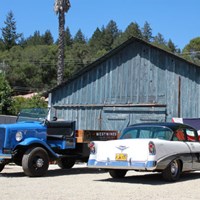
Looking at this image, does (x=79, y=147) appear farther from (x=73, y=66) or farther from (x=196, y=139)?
(x=73, y=66)

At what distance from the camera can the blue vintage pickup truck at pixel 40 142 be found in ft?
40.7

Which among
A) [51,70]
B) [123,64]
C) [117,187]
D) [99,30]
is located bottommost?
[117,187]

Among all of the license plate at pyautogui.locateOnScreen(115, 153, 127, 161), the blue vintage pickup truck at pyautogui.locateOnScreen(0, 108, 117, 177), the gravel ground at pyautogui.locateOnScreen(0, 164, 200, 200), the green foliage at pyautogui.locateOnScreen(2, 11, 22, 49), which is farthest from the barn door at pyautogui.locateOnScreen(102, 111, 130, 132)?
the green foliage at pyautogui.locateOnScreen(2, 11, 22, 49)

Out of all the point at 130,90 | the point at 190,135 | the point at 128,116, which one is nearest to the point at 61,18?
the point at 130,90

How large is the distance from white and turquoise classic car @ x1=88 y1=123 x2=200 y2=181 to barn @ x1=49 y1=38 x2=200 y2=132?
28.3 ft

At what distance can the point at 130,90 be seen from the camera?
22344 mm

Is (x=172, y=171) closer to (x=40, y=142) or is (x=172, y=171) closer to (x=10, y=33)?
(x=40, y=142)

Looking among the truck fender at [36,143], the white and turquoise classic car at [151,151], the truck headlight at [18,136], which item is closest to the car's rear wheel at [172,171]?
the white and turquoise classic car at [151,151]

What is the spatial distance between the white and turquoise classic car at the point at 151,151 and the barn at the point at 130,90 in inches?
339

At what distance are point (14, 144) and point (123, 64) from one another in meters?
11.2

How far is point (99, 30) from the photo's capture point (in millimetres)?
127500

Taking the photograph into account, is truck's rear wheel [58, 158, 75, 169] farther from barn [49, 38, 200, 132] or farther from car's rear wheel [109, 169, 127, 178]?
barn [49, 38, 200, 132]

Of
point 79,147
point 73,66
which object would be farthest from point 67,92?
→ point 73,66

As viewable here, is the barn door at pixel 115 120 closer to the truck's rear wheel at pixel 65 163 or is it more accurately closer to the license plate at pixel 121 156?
the truck's rear wheel at pixel 65 163
